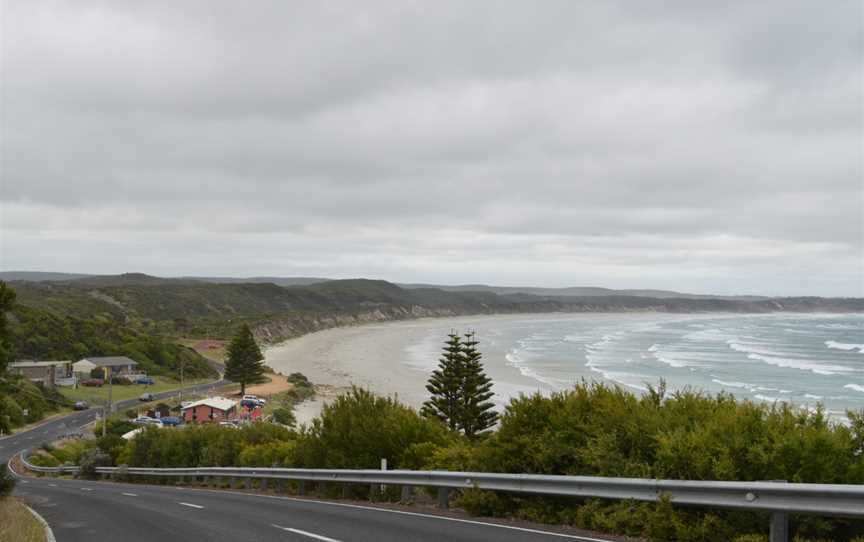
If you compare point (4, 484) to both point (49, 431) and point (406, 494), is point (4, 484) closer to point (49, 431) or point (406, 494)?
point (406, 494)

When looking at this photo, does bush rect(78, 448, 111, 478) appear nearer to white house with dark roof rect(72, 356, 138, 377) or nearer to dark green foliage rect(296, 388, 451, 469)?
dark green foliage rect(296, 388, 451, 469)

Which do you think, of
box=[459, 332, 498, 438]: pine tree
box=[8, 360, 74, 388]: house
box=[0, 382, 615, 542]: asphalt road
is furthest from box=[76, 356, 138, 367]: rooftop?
box=[0, 382, 615, 542]: asphalt road

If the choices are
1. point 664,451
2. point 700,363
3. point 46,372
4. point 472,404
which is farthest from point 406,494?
point 46,372

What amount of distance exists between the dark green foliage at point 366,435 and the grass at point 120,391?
58060 mm

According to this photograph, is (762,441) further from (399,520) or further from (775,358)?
(775,358)

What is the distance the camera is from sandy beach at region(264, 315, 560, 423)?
193 ft

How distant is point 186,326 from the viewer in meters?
136

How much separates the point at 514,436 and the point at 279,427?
15.3 meters

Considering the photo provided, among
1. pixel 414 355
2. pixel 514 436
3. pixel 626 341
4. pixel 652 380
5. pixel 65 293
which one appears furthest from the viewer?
pixel 65 293

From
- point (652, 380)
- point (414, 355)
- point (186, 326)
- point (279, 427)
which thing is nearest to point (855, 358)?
point (652, 380)

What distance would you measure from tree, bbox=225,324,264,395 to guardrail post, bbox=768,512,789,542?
6972 centimetres

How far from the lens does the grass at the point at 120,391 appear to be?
223 feet

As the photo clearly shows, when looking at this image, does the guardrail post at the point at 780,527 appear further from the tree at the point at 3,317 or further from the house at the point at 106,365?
the house at the point at 106,365

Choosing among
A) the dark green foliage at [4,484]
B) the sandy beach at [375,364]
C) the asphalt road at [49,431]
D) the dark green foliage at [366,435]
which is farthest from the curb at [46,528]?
the asphalt road at [49,431]
